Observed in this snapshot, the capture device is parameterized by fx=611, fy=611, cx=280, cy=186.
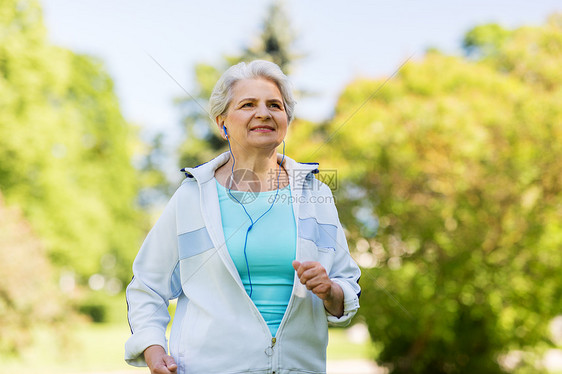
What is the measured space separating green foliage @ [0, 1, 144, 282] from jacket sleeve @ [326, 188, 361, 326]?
1230cm

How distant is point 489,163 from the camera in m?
8.17

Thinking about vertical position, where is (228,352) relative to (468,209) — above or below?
below

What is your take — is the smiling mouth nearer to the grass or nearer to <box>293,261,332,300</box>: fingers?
<box>293,261,332,300</box>: fingers

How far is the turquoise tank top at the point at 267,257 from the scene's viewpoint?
5.70 feet

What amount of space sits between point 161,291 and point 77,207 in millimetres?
14689

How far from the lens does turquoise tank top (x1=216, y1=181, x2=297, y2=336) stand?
1738mm

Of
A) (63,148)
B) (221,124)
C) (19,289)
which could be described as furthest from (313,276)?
(63,148)

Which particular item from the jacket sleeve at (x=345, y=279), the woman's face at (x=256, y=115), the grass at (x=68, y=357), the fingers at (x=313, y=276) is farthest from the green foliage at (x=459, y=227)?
the fingers at (x=313, y=276)

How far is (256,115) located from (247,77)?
0.14 meters

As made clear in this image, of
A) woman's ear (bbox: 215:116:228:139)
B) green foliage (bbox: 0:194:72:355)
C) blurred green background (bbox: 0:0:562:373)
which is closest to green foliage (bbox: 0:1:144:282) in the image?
blurred green background (bbox: 0:0:562:373)

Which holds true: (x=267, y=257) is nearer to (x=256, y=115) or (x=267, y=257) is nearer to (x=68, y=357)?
(x=256, y=115)

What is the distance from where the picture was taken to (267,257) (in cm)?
175

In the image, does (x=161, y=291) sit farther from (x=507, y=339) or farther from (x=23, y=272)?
(x=23, y=272)

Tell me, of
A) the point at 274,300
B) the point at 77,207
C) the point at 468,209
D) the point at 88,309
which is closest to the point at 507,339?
the point at 468,209
